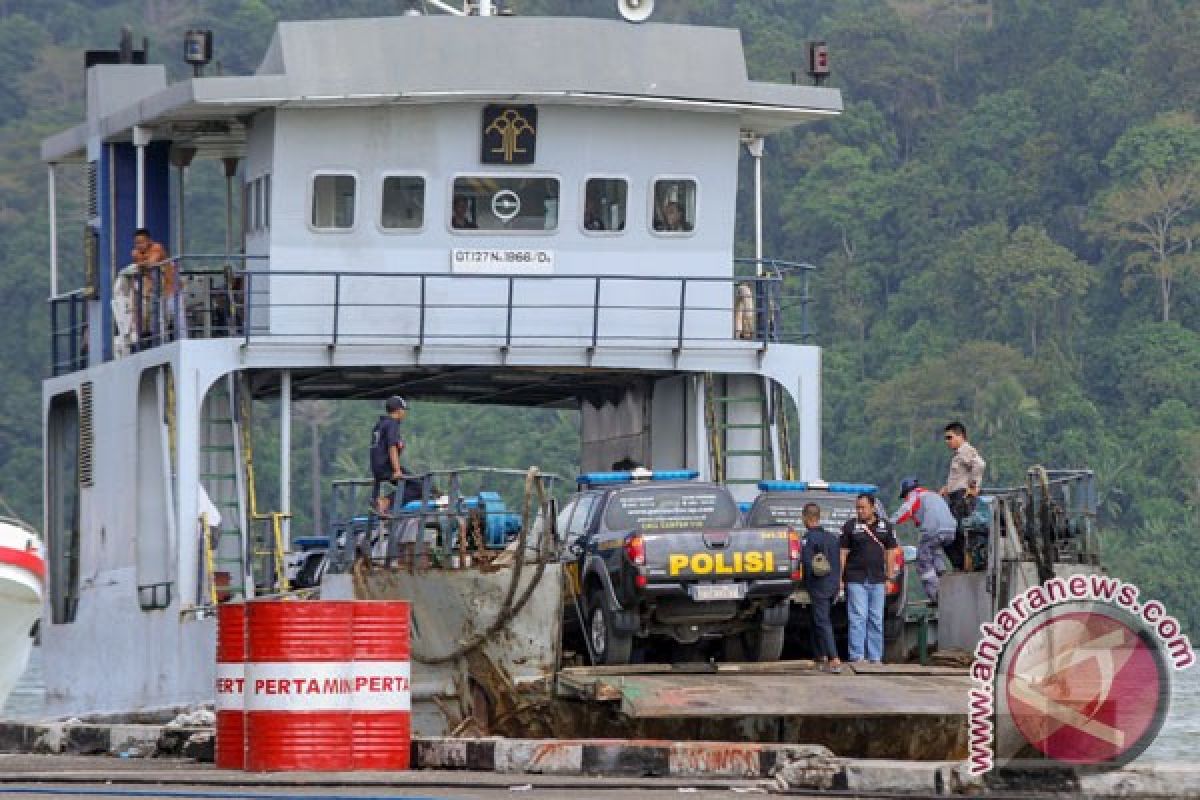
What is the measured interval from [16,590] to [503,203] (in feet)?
19.5

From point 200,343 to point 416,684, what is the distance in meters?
5.65

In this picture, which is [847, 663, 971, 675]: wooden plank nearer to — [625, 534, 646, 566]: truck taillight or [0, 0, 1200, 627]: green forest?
[625, 534, 646, 566]: truck taillight

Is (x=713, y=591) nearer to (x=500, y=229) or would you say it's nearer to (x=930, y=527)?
(x=930, y=527)

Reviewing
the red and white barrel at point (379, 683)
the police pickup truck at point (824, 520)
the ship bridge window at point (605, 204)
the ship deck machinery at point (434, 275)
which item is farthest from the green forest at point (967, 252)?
the red and white barrel at point (379, 683)

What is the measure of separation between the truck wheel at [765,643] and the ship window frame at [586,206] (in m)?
6.84

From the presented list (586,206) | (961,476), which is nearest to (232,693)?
(961,476)

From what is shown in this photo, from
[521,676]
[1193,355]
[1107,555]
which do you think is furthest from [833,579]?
[1193,355]

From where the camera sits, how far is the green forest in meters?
84.9

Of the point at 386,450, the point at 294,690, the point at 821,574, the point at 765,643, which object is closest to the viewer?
the point at 294,690

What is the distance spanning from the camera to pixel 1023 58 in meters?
109

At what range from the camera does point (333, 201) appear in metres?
29.1

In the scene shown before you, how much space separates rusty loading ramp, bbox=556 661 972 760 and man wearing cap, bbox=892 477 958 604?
12.9 feet

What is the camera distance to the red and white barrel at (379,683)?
59.3 feet

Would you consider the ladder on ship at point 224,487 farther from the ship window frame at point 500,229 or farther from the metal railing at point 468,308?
the ship window frame at point 500,229
